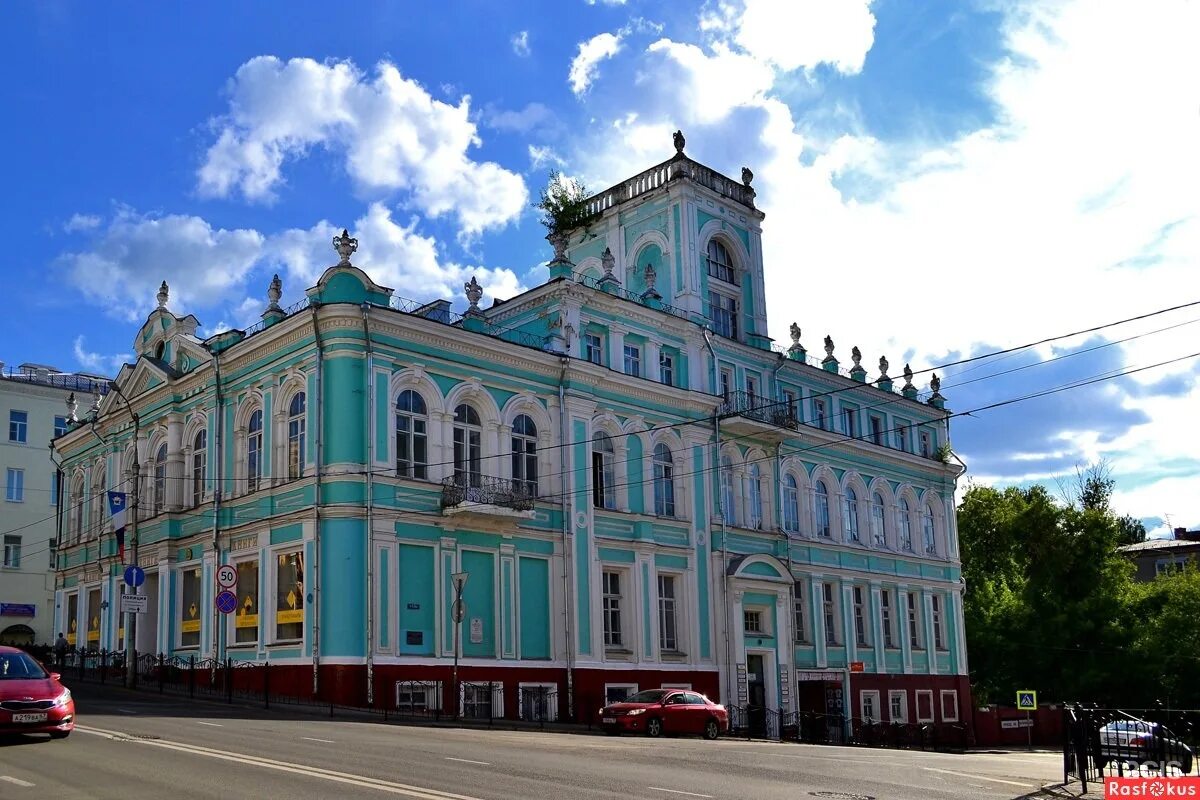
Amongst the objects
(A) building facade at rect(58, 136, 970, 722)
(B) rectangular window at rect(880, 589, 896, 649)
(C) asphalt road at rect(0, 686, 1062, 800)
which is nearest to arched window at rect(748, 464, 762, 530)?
(A) building facade at rect(58, 136, 970, 722)

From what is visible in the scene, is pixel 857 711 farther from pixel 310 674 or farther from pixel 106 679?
pixel 106 679

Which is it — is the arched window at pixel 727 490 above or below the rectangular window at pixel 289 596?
above

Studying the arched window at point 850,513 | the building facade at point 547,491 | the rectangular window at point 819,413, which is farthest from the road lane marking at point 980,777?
the rectangular window at point 819,413

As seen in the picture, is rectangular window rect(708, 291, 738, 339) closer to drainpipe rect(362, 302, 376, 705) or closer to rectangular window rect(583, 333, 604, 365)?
rectangular window rect(583, 333, 604, 365)

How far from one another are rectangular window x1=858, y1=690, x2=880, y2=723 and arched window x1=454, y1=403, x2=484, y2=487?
20.5 metres

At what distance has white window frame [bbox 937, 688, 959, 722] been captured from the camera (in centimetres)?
5158

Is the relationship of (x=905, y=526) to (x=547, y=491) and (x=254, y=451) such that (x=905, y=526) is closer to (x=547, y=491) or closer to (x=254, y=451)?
(x=547, y=491)

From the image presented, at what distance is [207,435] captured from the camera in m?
37.7

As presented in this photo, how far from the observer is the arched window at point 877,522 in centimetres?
5188

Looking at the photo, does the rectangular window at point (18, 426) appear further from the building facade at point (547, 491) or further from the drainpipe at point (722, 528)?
the drainpipe at point (722, 528)

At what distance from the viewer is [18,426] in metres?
63.2

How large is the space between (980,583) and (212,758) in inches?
2243

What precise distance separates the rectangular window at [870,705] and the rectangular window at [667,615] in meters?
11.1

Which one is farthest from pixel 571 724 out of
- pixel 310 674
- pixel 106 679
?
pixel 106 679
